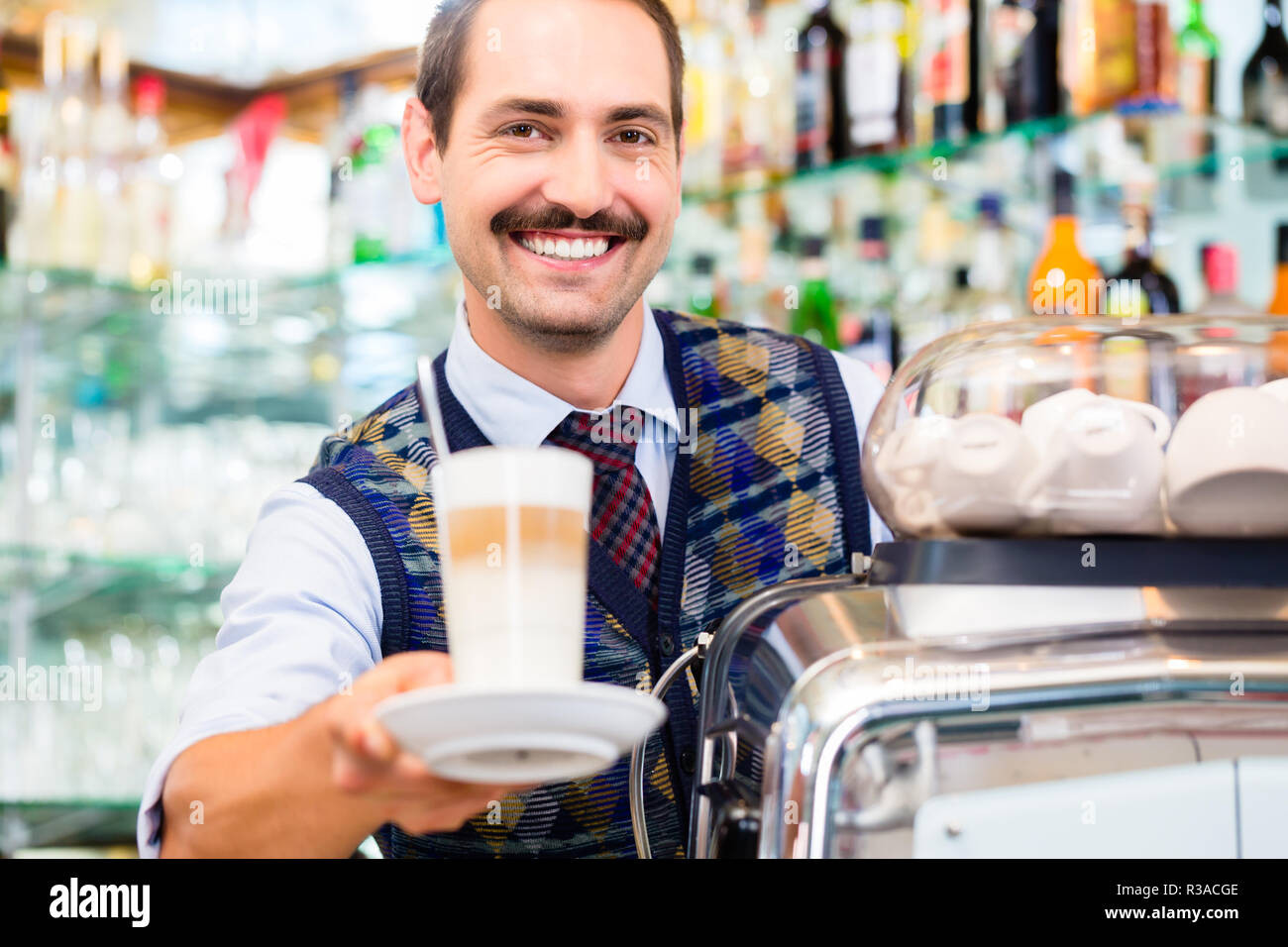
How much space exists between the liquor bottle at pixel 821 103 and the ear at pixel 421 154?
92 cm

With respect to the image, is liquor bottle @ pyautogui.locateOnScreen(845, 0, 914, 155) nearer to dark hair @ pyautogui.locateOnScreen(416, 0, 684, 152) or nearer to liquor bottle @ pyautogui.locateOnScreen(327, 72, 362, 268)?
dark hair @ pyautogui.locateOnScreen(416, 0, 684, 152)

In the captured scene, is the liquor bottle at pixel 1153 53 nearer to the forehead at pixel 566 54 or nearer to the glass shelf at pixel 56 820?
the forehead at pixel 566 54

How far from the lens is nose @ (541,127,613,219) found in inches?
49.8

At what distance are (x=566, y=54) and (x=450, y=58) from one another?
0.18 metres

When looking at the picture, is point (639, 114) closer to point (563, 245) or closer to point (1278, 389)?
point (563, 245)

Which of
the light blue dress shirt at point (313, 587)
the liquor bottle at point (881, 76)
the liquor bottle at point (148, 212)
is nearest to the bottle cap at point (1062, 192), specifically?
the liquor bottle at point (881, 76)

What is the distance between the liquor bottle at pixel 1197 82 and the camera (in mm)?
1984

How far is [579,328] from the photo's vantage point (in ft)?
4.27

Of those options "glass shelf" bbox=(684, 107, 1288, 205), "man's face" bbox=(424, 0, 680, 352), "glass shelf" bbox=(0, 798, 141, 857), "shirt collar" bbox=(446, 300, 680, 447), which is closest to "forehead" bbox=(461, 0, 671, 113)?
"man's face" bbox=(424, 0, 680, 352)

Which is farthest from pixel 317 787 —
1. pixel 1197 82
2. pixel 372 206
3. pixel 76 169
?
pixel 76 169

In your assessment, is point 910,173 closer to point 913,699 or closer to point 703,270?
point 703,270

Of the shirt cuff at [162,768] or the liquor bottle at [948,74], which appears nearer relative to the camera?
the shirt cuff at [162,768]

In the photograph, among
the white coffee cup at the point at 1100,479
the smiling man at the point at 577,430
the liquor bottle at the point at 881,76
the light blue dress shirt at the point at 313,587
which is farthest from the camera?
the liquor bottle at the point at 881,76

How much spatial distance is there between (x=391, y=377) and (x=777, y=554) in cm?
171
